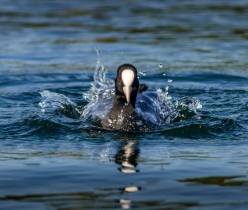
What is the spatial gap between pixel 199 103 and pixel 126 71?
144cm

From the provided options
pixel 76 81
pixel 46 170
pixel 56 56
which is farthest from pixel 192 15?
pixel 46 170

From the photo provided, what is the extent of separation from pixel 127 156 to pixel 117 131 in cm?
107

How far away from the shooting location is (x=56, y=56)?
11.3m

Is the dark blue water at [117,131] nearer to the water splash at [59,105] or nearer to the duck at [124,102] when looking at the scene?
the water splash at [59,105]

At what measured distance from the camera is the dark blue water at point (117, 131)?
4672 millimetres

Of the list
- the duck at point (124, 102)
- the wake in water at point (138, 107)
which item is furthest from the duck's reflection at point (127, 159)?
the wake in water at point (138, 107)

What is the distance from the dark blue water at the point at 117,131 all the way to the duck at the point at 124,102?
167mm

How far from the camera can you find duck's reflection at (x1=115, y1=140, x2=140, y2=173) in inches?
208

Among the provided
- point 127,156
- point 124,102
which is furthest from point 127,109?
point 127,156

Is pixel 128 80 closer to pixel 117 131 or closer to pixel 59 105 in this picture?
pixel 117 131

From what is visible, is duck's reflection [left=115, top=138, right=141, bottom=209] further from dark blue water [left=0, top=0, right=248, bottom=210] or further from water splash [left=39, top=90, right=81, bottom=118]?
water splash [left=39, top=90, right=81, bottom=118]

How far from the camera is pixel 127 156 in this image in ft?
18.7

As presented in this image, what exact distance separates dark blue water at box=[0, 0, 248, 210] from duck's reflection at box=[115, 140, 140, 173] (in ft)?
0.04

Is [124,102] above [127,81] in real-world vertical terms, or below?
below
